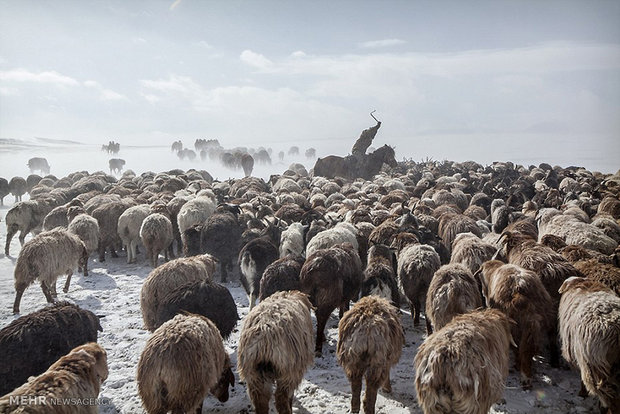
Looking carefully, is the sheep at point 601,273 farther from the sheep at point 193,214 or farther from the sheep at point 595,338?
the sheep at point 193,214

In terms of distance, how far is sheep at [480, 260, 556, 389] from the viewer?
17.9 ft

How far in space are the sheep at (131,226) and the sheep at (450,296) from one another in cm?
985

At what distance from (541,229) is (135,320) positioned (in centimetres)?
1139

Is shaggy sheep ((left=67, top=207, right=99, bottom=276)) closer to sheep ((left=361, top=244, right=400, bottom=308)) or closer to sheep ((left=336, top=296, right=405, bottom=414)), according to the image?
sheep ((left=361, top=244, right=400, bottom=308))

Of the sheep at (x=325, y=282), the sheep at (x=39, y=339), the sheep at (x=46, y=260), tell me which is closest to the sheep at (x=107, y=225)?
the sheep at (x=46, y=260)

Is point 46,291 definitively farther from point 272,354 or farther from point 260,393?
point 272,354

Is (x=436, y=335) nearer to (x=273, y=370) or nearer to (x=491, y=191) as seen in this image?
(x=273, y=370)

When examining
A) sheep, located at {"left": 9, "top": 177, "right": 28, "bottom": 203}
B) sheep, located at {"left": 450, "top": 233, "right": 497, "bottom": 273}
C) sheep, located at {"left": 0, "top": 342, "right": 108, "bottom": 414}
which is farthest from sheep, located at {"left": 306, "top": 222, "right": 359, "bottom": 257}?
sheep, located at {"left": 9, "top": 177, "right": 28, "bottom": 203}

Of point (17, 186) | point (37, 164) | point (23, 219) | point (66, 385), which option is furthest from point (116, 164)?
point (66, 385)

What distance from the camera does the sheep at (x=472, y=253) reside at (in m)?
8.00

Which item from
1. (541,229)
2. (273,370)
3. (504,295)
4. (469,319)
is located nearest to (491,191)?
(541,229)

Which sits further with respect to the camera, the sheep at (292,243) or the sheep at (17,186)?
the sheep at (17,186)

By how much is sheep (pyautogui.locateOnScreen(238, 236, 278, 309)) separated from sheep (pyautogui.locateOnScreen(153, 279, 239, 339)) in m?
1.87

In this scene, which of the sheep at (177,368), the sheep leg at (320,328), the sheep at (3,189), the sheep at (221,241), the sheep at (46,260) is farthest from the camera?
the sheep at (3,189)
